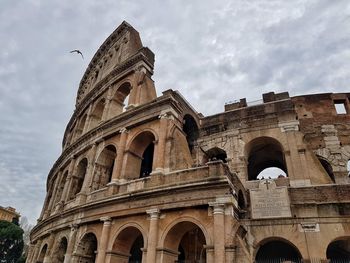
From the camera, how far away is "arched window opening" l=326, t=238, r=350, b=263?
1127 cm

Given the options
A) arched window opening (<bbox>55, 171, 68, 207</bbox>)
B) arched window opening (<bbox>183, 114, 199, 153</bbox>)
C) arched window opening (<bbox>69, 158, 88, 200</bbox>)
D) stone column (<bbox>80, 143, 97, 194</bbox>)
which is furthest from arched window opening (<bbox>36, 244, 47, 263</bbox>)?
arched window opening (<bbox>183, 114, 199, 153</bbox>)

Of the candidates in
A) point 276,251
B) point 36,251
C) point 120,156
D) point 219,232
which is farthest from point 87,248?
point 276,251

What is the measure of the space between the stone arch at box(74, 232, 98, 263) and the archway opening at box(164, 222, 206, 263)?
4027 millimetres

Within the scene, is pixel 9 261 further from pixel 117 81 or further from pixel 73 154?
pixel 117 81

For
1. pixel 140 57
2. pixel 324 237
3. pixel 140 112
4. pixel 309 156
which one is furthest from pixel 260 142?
pixel 140 57

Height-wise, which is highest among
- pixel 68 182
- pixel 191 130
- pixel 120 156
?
pixel 191 130

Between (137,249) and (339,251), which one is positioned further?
(137,249)

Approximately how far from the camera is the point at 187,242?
11023 millimetres

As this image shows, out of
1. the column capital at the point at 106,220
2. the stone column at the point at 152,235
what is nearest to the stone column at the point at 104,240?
the column capital at the point at 106,220

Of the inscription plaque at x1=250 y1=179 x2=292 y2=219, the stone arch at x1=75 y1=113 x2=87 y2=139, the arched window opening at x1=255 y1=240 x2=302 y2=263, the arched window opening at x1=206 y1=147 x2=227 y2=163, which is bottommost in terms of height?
the arched window opening at x1=255 y1=240 x2=302 y2=263

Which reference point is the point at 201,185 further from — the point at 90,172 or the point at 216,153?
the point at 90,172

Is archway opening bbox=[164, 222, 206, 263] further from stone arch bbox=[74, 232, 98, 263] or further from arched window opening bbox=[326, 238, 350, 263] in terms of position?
arched window opening bbox=[326, 238, 350, 263]

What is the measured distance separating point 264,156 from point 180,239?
7683 mm

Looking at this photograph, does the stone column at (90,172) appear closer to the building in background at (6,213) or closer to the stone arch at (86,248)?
the stone arch at (86,248)
